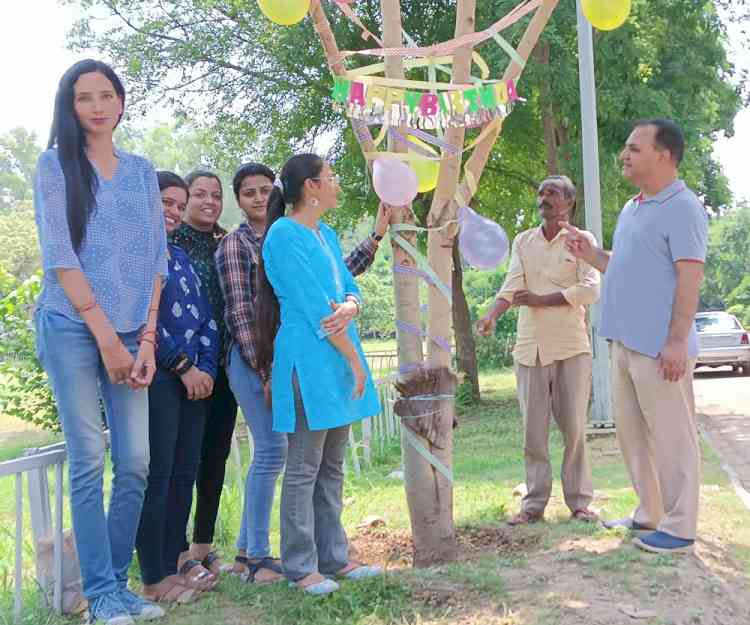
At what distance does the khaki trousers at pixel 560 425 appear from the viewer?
524 centimetres

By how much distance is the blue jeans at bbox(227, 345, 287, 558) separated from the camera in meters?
4.14

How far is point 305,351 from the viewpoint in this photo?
3.84 m

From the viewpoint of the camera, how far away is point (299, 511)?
387cm

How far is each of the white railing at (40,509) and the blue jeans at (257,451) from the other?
81cm

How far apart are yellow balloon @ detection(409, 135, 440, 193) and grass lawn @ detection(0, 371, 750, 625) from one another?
1.80 meters

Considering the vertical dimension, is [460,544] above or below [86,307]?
below

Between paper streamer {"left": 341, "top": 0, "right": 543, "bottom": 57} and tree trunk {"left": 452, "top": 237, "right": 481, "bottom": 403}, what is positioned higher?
paper streamer {"left": 341, "top": 0, "right": 543, "bottom": 57}

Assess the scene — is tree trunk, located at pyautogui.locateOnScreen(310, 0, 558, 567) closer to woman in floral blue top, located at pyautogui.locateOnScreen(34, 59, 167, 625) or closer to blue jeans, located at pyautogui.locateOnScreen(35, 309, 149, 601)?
woman in floral blue top, located at pyautogui.locateOnScreen(34, 59, 167, 625)

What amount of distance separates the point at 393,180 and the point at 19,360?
7622mm

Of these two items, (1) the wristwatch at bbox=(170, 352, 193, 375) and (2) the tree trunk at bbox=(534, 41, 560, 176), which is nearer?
(1) the wristwatch at bbox=(170, 352, 193, 375)

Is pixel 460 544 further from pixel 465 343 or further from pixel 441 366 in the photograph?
pixel 465 343

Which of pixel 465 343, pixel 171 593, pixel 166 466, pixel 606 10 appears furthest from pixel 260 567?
pixel 465 343

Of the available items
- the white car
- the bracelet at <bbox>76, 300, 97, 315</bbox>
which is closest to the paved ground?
the white car

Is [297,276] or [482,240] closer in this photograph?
[297,276]
